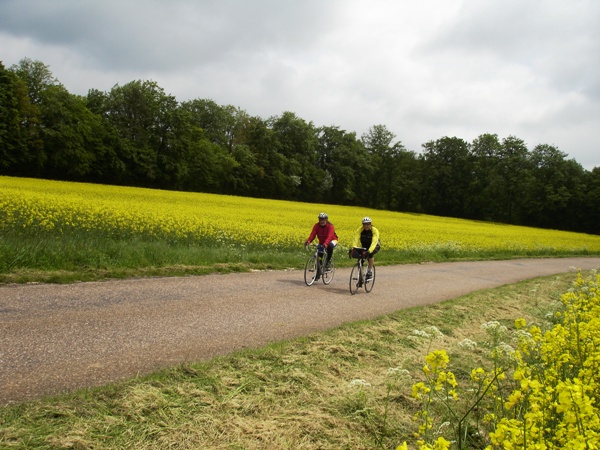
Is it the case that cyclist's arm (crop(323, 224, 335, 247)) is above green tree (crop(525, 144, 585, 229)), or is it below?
below

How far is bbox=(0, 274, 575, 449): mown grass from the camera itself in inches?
143

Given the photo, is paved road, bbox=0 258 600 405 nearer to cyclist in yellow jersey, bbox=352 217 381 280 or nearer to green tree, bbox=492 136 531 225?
cyclist in yellow jersey, bbox=352 217 381 280

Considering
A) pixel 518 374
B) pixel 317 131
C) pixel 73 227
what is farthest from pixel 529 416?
pixel 317 131

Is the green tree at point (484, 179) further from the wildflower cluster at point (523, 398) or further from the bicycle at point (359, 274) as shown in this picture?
the wildflower cluster at point (523, 398)

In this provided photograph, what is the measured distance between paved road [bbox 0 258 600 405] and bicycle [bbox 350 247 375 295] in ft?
0.93

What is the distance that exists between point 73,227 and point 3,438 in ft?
39.2

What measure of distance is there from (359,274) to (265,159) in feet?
223

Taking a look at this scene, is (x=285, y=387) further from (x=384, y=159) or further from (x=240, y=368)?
(x=384, y=159)

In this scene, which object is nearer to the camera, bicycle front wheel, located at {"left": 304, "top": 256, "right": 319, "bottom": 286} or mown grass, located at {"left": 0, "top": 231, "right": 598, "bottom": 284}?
mown grass, located at {"left": 0, "top": 231, "right": 598, "bottom": 284}

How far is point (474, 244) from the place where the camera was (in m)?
32.2

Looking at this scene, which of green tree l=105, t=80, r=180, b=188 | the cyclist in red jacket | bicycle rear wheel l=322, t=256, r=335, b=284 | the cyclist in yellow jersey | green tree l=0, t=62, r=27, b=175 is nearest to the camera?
the cyclist in yellow jersey

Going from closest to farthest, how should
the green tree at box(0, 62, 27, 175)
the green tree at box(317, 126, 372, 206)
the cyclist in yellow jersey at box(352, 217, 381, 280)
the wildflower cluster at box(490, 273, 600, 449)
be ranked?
the wildflower cluster at box(490, 273, 600, 449)
the cyclist in yellow jersey at box(352, 217, 381, 280)
the green tree at box(0, 62, 27, 175)
the green tree at box(317, 126, 372, 206)

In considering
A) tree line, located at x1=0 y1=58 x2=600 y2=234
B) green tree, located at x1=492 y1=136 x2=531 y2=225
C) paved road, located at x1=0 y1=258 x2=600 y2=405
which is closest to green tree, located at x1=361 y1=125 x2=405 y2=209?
tree line, located at x1=0 y1=58 x2=600 y2=234

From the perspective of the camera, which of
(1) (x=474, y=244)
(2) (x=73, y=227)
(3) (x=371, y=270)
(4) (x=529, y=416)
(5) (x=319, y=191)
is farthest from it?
(5) (x=319, y=191)
